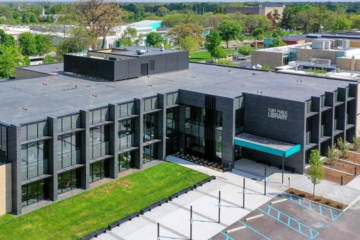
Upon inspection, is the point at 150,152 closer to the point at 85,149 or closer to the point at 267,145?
the point at 85,149

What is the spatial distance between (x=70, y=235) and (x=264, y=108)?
24188mm

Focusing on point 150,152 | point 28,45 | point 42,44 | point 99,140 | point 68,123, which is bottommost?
point 150,152

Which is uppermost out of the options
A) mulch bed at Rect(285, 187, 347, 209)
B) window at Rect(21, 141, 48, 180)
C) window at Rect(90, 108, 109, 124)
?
window at Rect(90, 108, 109, 124)

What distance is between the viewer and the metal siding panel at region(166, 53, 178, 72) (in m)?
64.3

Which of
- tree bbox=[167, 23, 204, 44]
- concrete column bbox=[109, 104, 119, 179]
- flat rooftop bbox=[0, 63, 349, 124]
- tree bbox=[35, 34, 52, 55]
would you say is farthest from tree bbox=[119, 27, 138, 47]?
concrete column bbox=[109, 104, 119, 179]

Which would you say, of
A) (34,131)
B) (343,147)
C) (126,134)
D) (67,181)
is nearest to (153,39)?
(343,147)

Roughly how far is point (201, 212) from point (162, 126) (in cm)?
1332

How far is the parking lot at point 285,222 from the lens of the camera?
3544 cm

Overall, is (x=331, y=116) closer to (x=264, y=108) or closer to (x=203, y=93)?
(x=264, y=108)

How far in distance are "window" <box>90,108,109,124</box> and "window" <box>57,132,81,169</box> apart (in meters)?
2.03

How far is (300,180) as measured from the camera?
152 feet

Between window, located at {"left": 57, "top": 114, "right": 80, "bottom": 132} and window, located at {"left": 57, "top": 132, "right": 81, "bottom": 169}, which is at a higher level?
window, located at {"left": 57, "top": 114, "right": 80, "bottom": 132}

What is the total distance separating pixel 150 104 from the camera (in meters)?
48.6

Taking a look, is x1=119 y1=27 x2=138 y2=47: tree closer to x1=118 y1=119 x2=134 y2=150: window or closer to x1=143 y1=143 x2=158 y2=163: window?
x1=143 y1=143 x2=158 y2=163: window
